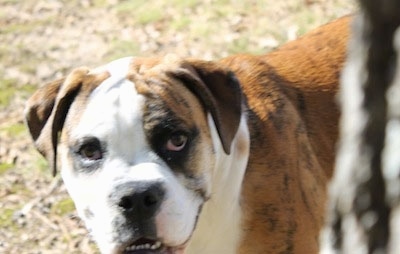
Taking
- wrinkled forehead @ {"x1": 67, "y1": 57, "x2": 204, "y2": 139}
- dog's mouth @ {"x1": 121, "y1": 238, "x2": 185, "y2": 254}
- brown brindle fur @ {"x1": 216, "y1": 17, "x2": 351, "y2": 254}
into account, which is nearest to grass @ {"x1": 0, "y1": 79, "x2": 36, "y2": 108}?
brown brindle fur @ {"x1": 216, "y1": 17, "x2": 351, "y2": 254}

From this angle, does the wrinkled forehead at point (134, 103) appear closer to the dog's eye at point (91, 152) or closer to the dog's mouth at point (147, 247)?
the dog's eye at point (91, 152)

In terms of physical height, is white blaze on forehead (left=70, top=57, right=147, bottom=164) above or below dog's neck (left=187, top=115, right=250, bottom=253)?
above

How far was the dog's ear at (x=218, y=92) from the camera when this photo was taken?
10.5 feet

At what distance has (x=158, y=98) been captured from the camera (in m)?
3.14

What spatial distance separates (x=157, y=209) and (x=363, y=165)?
1.85m

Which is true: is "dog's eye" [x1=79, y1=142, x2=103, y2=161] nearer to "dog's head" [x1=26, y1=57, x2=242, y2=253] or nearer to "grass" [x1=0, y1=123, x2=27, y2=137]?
"dog's head" [x1=26, y1=57, x2=242, y2=253]

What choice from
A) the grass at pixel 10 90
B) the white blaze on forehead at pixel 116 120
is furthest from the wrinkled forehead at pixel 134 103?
the grass at pixel 10 90

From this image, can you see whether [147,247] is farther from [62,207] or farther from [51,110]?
[62,207]

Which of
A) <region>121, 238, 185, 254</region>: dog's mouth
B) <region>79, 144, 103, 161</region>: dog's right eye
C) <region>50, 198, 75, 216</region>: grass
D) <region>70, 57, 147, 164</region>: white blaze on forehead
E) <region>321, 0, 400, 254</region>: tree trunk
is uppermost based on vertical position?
<region>321, 0, 400, 254</region>: tree trunk

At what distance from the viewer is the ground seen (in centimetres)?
563

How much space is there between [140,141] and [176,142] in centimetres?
13

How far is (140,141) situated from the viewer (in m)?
3.09

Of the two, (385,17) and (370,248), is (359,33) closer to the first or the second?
(385,17)

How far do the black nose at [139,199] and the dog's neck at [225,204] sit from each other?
384 millimetres
